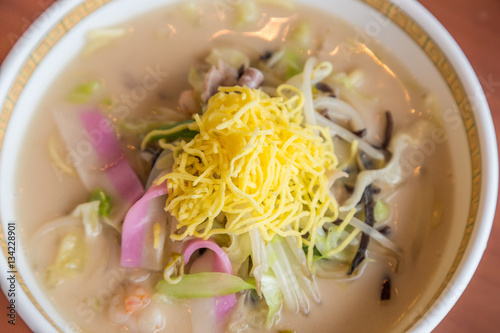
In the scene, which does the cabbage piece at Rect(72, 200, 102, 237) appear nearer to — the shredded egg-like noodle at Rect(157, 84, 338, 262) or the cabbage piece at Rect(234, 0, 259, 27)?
the shredded egg-like noodle at Rect(157, 84, 338, 262)

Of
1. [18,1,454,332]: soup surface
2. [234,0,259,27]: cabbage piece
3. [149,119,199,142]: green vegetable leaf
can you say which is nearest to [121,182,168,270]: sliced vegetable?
[18,1,454,332]: soup surface

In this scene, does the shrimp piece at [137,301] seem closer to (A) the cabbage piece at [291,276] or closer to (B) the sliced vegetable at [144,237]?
(B) the sliced vegetable at [144,237]

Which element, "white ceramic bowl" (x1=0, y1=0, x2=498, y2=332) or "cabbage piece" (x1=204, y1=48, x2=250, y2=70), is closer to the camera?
"white ceramic bowl" (x1=0, y1=0, x2=498, y2=332)

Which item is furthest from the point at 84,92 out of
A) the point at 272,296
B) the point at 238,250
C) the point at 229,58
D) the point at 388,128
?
the point at 388,128

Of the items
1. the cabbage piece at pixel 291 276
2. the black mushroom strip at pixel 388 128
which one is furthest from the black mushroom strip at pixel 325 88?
the cabbage piece at pixel 291 276

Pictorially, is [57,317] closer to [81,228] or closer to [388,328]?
[81,228]

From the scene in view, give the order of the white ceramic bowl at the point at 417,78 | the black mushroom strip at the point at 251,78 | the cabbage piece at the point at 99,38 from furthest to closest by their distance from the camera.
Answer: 1. the cabbage piece at the point at 99,38
2. the black mushroom strip at the point at 251,78
3. the white ceramic bowl at the point at 417,78
